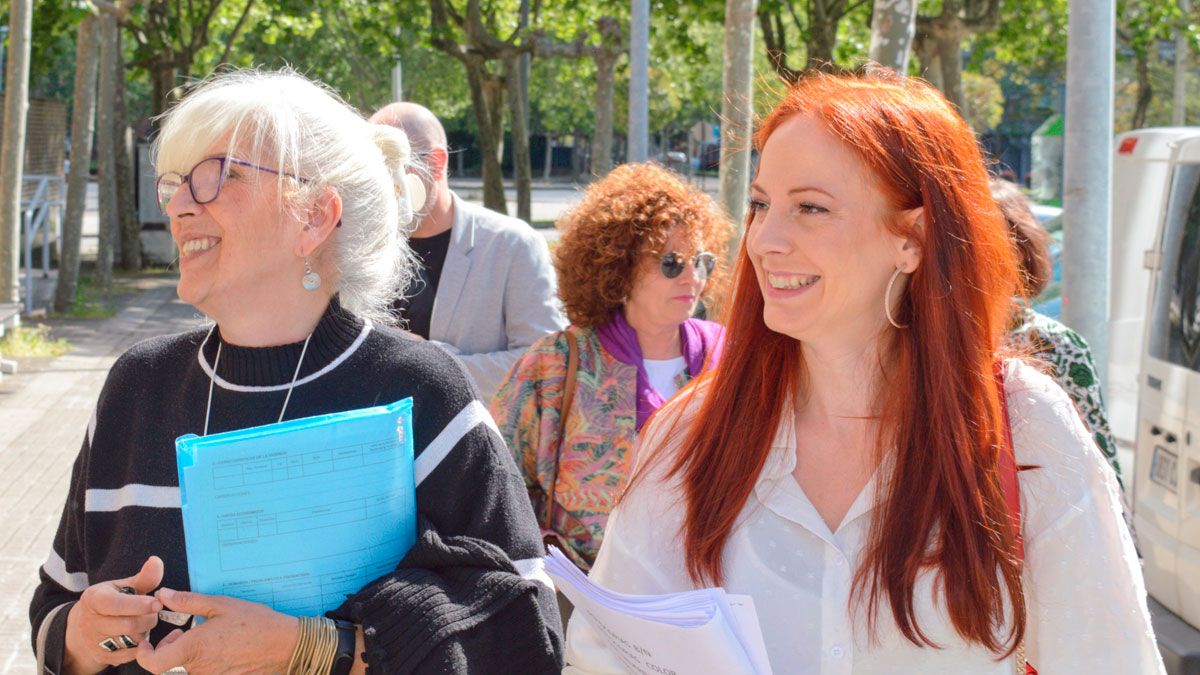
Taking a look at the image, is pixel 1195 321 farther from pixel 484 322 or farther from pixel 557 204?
pixel 557 204

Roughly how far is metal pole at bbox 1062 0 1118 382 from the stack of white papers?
372 cm

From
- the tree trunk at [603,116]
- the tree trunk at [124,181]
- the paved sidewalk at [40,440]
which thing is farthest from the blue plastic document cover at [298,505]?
the tree trunk at [603,116]

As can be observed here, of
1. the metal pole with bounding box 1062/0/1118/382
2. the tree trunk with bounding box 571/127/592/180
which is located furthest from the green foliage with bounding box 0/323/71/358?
the tree trunk with bounding box 571/127/592/180

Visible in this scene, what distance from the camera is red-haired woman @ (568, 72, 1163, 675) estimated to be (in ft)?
6.64

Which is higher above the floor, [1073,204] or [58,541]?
[1073,204]

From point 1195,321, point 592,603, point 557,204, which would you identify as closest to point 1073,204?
point 1195,321

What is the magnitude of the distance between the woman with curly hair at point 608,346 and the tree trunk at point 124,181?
15.9 m

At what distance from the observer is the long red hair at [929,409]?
2.04 meters

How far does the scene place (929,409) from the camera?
83.3 inches

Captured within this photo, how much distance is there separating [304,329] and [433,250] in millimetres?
2092

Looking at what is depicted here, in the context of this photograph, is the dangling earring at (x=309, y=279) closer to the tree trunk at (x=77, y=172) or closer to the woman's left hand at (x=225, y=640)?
the woman's left hand at (x=225, y=640)

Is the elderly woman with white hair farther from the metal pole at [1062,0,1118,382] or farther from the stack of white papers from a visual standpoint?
the metal pole at [1062,0,1118,382]

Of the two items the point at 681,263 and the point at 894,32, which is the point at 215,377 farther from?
the point at 894,32

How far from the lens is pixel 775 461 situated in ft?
7.29
